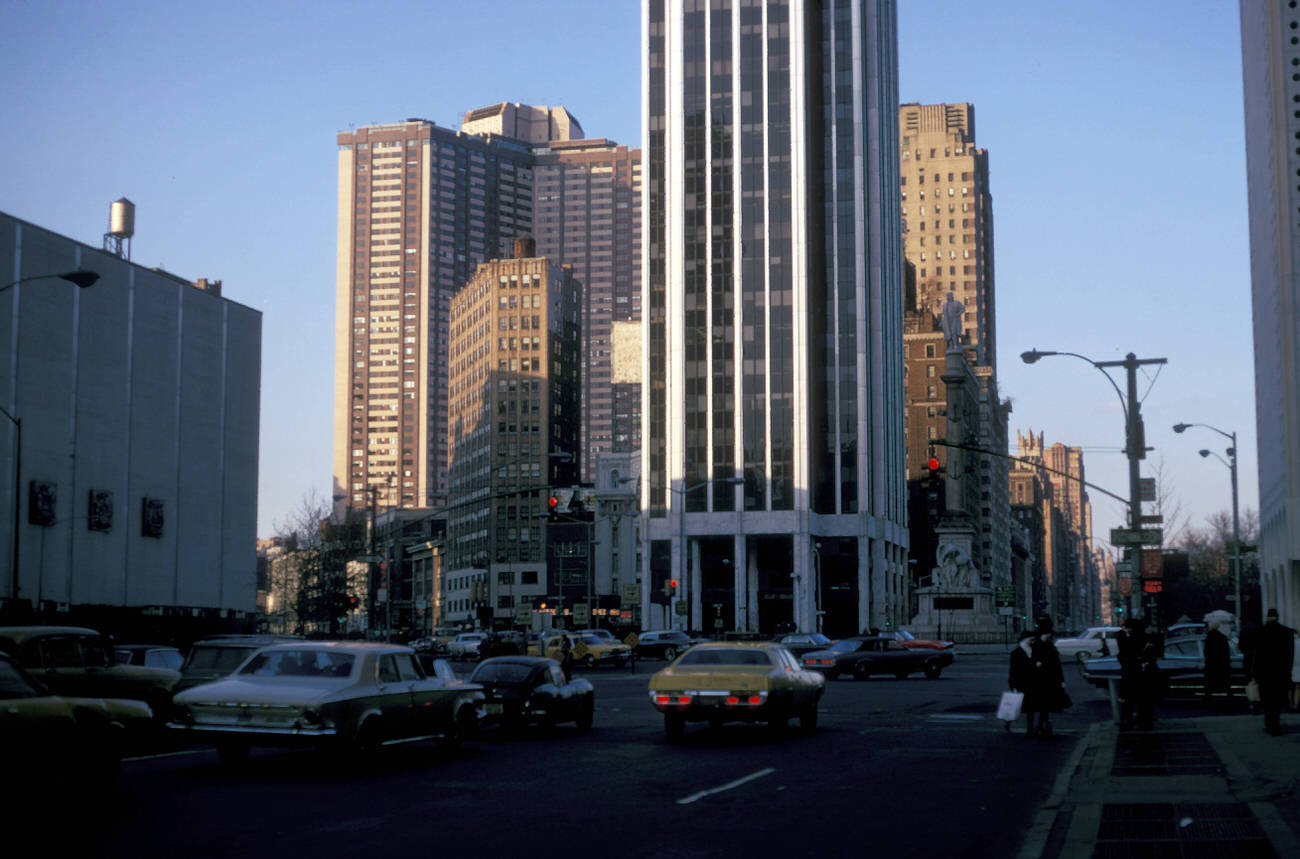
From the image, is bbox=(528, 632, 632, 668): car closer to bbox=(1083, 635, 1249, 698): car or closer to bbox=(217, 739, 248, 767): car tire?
bbox=(1083, 635, 1249, 698): car

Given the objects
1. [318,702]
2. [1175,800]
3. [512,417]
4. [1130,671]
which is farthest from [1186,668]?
[512,417]

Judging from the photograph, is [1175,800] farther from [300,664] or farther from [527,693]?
[527,693]

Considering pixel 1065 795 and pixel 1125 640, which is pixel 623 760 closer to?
pixel 1065 795

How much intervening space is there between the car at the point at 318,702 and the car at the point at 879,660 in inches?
1206

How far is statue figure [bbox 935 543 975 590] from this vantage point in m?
91.1

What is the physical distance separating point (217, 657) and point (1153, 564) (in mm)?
23736

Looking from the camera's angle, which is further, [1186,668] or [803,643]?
[803,643]

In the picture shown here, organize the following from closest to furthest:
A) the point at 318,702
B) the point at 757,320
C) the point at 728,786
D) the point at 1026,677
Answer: the point at 728,786 < the point at 318,702 < the point at 1026,677 < the point at 757,320

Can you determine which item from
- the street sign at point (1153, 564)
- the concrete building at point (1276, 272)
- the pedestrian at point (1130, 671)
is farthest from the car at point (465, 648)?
the pedestrian at point (1130, 671)

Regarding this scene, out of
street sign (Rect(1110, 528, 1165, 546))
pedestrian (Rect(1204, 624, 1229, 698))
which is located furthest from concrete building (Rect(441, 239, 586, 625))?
pedestrian (Rect(1204, 624, 1229, 698))

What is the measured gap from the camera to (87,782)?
13.5 metres

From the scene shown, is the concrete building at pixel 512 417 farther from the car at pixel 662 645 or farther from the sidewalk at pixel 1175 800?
the sidewalk at pixel 1175 800

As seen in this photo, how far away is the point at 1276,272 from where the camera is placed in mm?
29672

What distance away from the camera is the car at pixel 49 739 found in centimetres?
1224
